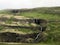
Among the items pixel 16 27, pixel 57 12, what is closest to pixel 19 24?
pixel 16 27

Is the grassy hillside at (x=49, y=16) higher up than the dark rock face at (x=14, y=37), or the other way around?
the dark rock face at (x=14, y=37)

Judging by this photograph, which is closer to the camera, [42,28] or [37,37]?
[37,37]

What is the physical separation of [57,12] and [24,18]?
85.5 feet

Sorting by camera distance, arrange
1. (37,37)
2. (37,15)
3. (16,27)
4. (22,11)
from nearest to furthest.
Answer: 1. (37,37)
2. (16,27)
3. (37,15)
4. (22,11)

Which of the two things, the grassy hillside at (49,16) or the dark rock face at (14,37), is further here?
the grassy hillside at (49,16)

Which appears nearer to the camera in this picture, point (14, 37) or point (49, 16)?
point (14, 37)

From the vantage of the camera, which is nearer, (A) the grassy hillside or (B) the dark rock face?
(B) the dark rock face

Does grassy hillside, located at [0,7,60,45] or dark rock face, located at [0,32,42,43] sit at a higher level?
dark rock face, located at [0,32,42,43]

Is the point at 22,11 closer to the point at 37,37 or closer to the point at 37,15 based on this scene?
the point at 37,15

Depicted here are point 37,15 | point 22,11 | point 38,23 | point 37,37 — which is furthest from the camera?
point 22,11

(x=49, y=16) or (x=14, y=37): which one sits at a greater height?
(x=14, y=37)

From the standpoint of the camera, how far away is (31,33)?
132 m

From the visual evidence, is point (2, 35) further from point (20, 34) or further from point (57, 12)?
point (57, 12)

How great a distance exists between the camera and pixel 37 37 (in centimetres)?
12838
